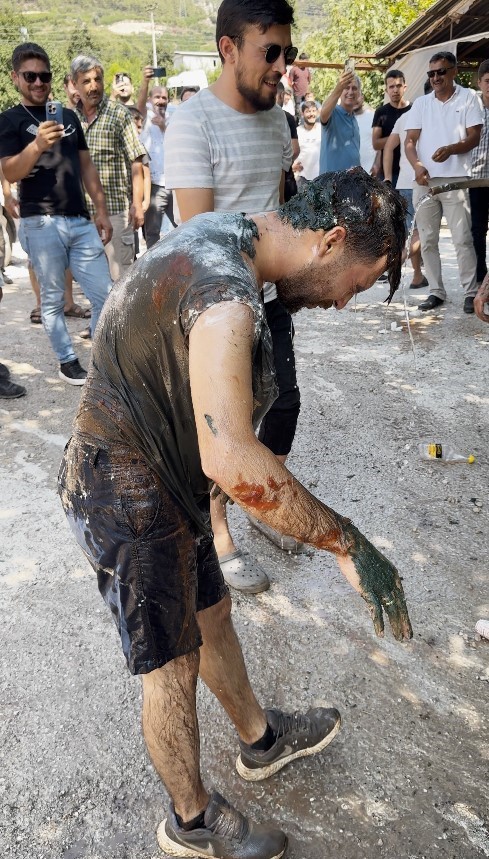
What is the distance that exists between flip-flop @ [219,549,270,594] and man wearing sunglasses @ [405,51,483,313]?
165 inches

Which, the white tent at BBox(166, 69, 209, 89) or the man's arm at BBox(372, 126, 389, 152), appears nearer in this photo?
the man's arm at BBox(372, 126, 389, 152)

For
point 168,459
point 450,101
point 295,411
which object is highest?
point 450,101

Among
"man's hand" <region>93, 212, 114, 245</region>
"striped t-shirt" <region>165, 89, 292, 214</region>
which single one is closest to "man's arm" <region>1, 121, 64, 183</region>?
"man's hand" <region>93, 212, 114, 245</region>

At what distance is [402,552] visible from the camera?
2971 millimetres

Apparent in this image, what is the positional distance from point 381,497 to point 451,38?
998 centimetres

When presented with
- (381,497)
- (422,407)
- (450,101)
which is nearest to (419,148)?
(450,101)

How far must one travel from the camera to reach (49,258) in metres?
4.55

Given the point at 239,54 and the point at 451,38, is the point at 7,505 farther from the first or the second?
the point at 451,38

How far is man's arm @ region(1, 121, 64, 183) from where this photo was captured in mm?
4004

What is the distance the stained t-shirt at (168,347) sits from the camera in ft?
4.08

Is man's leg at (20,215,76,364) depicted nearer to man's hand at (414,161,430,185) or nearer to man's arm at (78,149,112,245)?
man's arm at (78,149,112,245)

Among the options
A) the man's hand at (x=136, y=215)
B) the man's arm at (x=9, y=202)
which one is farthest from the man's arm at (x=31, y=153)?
the man's hand at (x=136, y=215)

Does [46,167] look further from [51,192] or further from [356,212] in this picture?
[356,212]

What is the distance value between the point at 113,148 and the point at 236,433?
5048 millimetres
